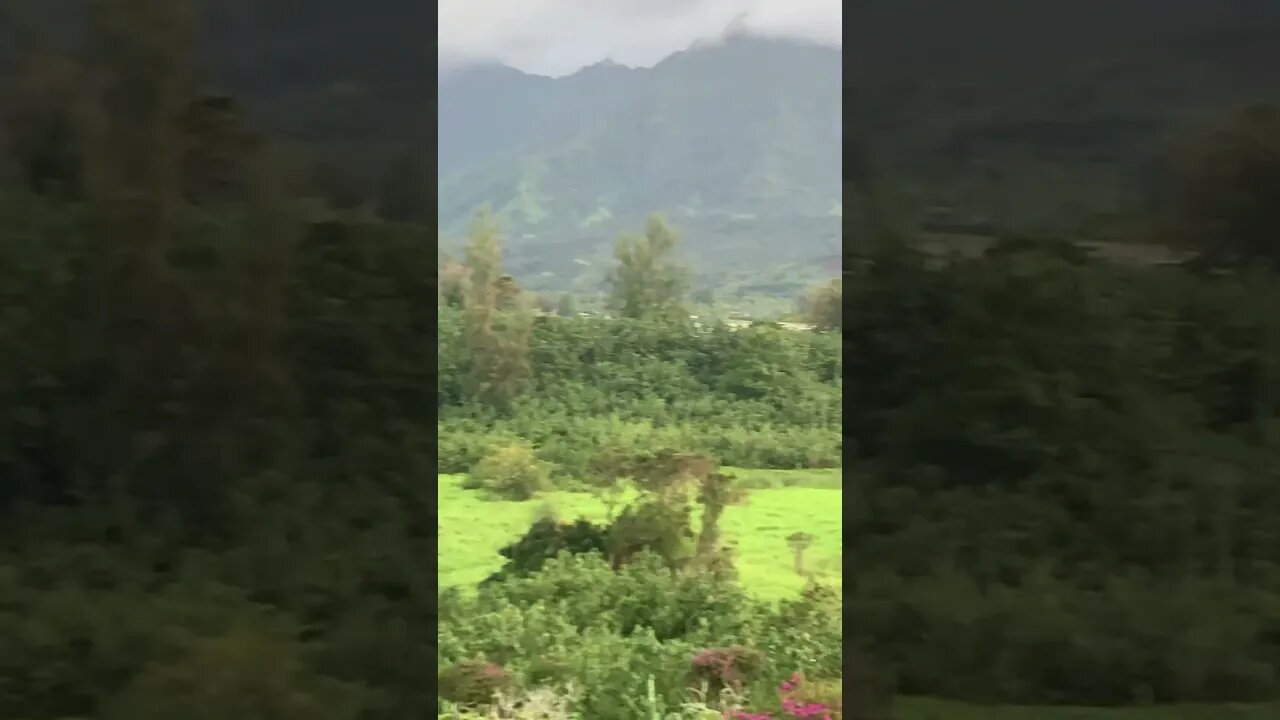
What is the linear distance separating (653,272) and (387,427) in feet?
1.97

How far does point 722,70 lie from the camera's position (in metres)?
1.67

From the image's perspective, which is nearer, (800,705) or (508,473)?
(800,705)

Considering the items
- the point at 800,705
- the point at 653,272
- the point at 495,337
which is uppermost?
the point at 653,272

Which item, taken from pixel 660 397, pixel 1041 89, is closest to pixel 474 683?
pixel 660 397

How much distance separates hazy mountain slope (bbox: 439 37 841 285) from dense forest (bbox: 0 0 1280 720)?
→ 0.93ft

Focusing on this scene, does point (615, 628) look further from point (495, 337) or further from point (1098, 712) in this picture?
point (1098, 712)

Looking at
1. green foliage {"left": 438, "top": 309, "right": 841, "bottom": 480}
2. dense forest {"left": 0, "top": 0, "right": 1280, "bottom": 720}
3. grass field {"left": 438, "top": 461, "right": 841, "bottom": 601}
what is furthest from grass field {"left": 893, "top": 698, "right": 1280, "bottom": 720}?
green foliage {"left": 438, "top": 309, "right": 841, "bottom": 480}

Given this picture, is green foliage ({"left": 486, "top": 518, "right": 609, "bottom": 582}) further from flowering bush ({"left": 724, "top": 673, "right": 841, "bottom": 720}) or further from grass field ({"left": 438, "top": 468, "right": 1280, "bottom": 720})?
flowering bush ({"left": 724, "top": 673, "right": 841, "bottom": 720})

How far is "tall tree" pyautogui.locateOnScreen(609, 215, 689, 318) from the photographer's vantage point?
5.52 feet

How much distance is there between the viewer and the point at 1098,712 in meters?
1.38

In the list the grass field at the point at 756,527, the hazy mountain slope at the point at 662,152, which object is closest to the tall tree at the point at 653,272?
the hazy mountain slope at the point at 662,152

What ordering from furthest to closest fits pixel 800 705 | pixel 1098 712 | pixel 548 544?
pixel 548 544
pixel 800 705
pixel 1098 712

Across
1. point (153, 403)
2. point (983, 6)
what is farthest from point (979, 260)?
point (153, 403)

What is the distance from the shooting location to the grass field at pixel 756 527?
1.66 meters
